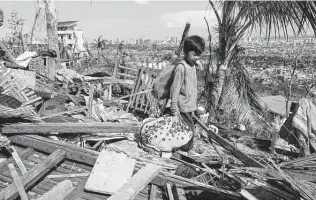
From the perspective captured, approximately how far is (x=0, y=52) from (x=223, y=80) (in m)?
5.81

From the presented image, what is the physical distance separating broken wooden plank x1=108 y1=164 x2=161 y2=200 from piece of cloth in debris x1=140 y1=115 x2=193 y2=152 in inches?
35.9

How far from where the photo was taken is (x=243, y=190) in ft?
7.75

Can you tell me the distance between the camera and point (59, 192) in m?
2.66

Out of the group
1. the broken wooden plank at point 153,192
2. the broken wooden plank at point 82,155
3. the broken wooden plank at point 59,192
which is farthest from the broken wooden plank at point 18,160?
the broken wooden plank at point 153,192

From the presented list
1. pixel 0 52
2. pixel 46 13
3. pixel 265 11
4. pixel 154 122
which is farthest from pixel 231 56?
Result: pixel 46 13

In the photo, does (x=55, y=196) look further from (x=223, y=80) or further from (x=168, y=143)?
(x=223, y=80)

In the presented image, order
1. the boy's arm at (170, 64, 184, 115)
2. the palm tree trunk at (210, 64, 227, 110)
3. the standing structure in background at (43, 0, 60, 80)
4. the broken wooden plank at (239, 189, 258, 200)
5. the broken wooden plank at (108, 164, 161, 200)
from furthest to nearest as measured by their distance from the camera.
→ the standing structure in background at (43, 0, 60, 80), the palm tree trunk at (210, 64, 227, 110), the boy's arm at (170, 64, 184, 115), the broken wooden plank at (108, 164, 161, 200), the broken wooden plank at (239, 189, 258, 200)

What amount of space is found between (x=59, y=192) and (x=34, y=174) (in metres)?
0.42

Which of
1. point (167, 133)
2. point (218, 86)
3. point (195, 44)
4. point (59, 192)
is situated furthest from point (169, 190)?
point (218, 86)

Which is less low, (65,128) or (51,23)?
(51,23)

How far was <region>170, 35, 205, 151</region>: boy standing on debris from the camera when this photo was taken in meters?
3.65

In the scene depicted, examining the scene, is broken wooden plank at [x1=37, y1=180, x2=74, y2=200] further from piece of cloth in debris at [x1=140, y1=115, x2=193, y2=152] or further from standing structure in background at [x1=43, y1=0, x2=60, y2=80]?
standing structure in background at [x1=43, y1=0, x2=60, y2=80]

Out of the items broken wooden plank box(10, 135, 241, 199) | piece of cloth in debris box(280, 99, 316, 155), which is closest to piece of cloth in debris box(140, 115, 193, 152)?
broken wooden plank box(10, 135, 241, 199)

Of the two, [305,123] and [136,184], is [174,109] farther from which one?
[305,123]
